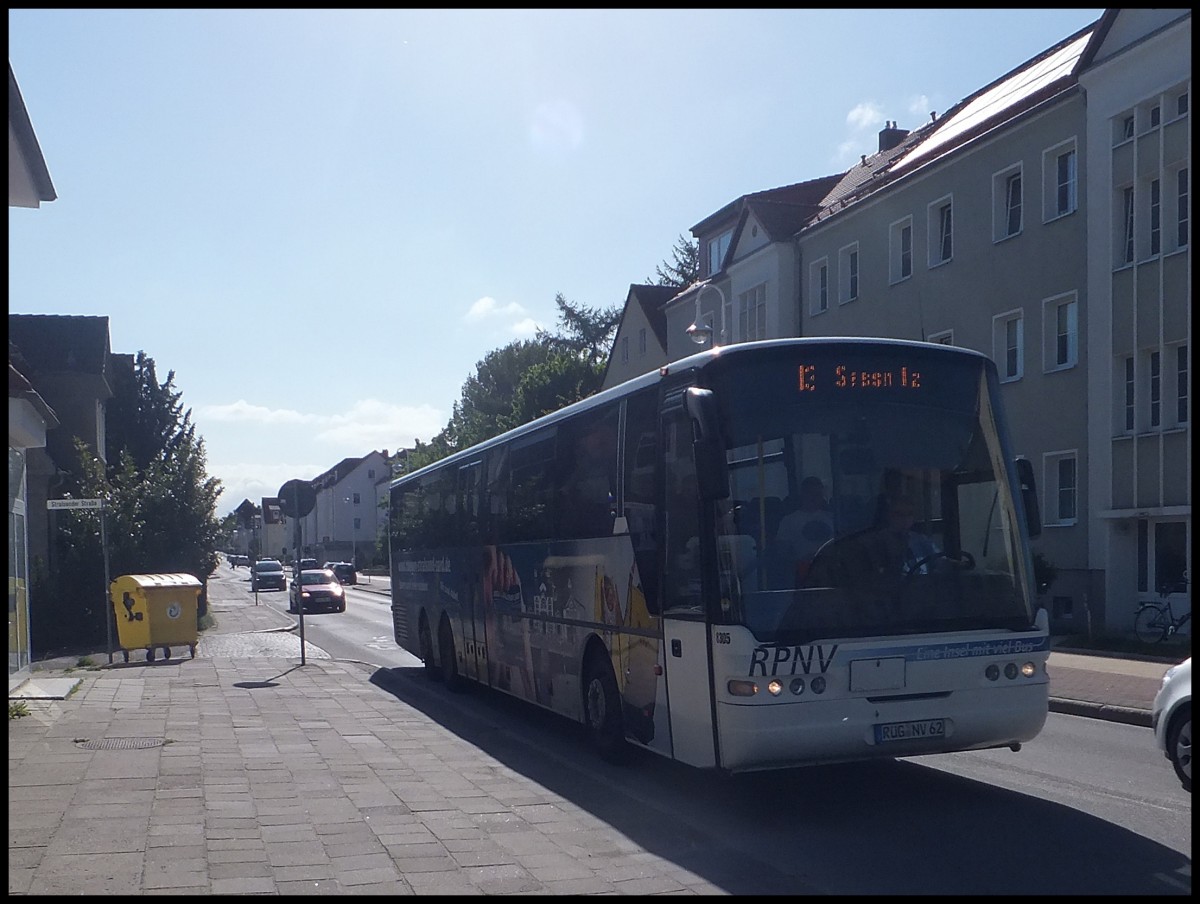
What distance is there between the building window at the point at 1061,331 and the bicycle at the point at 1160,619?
5083 mm

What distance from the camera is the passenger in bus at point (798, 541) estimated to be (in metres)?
8.12

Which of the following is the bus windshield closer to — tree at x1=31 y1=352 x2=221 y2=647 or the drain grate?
the drain grate

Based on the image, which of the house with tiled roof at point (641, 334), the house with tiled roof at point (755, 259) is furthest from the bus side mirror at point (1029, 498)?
the house with tiled roof at point (641, 334)

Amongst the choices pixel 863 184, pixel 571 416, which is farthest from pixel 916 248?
pixel 571 416

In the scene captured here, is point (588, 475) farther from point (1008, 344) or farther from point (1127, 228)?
point (1008, 344)

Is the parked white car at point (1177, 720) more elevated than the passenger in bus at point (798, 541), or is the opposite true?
the passenger in bus at point (798, 541)

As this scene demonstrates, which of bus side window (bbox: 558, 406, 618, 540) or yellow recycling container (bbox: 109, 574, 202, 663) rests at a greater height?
bus side window (bbox: 558, 406, 618, 540)

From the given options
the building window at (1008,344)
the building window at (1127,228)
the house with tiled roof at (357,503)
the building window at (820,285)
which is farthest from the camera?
the house with tiled roof at (357,503)

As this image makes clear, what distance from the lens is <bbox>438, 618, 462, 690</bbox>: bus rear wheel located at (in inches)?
671

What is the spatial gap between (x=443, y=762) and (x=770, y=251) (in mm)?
29507

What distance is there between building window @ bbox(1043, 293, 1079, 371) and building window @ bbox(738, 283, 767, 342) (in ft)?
43.0

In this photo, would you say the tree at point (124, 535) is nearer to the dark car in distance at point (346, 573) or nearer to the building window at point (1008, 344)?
the building window at point (1008, 344)

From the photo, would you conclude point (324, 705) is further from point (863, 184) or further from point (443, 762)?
point (863, 184)

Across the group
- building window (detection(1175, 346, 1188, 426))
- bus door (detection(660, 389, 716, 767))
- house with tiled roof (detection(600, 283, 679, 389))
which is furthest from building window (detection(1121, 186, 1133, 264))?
house with tiled roof (detection(600, 283, 679, 389))
